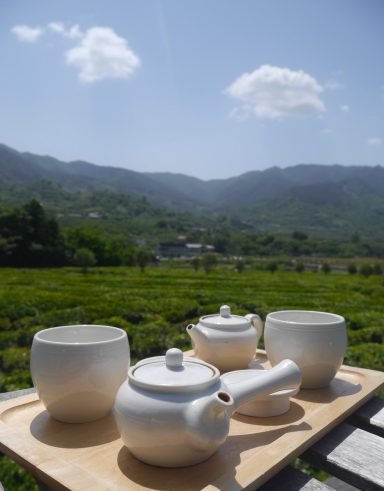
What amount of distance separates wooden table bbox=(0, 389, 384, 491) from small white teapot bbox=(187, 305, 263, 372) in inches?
13.5

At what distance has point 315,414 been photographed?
1.10 metres

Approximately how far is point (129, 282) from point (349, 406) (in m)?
13.9

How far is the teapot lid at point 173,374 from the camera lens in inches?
32.0

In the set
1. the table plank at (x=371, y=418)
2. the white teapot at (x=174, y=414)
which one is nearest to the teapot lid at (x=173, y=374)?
the white teapot at (x=174, y=414)

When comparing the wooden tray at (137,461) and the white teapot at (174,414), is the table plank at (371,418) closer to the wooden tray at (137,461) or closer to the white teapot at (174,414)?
the wooden tray at (137,461)

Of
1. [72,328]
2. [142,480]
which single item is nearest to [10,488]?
[72,328]

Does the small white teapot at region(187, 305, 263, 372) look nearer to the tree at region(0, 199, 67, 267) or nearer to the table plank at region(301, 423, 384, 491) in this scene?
the table plank at region(301, 423, 384, 491)

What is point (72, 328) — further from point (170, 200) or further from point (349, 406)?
point (170, 200)

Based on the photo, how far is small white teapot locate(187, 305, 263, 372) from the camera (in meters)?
1.32

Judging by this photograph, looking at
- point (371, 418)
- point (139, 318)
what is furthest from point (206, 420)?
point (139, 318)

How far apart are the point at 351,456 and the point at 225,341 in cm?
46

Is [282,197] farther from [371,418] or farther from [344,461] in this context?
[344,461]

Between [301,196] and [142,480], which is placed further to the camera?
[301,196]

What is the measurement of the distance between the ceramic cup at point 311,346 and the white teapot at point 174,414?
400mm
